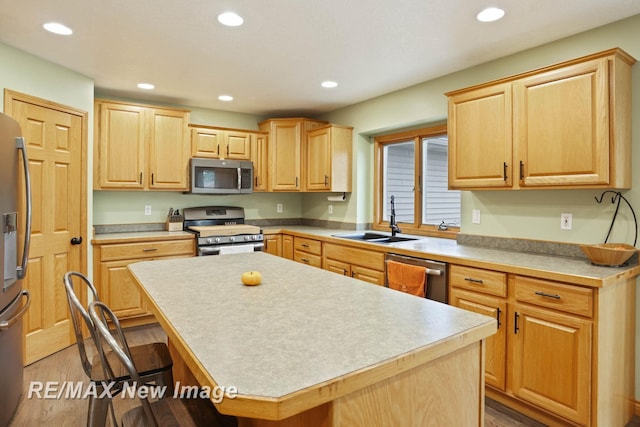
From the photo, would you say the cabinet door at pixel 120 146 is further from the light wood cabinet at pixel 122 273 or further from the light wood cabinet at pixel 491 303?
the light wood cabinet at pixel 491 303

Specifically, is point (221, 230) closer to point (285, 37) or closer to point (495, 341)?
point (285, 37)

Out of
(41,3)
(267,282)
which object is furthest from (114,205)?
(267,282)

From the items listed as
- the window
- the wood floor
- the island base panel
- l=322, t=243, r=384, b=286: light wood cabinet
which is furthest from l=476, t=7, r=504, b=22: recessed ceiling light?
the wood floor

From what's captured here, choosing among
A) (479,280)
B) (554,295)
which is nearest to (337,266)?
(479,280)

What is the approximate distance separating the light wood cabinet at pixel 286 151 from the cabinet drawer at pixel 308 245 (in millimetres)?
749

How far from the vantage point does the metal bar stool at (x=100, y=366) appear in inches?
51.1

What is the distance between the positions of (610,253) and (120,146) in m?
4.09

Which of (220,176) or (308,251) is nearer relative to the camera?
(308,251)

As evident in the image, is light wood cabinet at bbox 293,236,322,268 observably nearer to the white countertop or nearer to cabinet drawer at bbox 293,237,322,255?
cabinet drawer at bbox 293,237,322,255

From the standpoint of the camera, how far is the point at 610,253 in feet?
6.98

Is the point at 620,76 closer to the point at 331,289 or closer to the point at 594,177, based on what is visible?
the point at 594,177

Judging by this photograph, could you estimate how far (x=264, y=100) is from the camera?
4266mm

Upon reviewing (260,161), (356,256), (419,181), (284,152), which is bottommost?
(356,256)

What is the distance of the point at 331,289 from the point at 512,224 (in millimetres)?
1909
